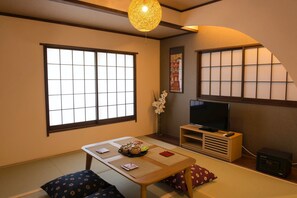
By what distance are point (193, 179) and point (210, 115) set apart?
1.49m

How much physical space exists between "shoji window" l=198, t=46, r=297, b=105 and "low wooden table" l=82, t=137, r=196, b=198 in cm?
196

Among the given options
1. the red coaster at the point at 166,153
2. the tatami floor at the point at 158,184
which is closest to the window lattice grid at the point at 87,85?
the tatami floor at the point at 158,184

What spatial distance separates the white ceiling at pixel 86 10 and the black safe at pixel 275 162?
252 cm

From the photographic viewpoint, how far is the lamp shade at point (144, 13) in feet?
6.80

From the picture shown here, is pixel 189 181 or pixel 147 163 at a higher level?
pixel 147 163

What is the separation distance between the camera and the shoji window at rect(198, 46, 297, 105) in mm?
3291

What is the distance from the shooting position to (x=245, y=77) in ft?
12.1

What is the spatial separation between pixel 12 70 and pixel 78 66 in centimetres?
111

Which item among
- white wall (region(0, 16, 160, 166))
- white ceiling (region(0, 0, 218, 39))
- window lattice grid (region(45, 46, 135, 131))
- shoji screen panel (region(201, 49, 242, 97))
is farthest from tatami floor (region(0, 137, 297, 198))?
white ceiling (region(0, 0, 218, 39))

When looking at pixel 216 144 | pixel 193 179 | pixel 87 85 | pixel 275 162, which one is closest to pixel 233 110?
pixel 216 144

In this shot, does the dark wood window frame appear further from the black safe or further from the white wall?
the black safe

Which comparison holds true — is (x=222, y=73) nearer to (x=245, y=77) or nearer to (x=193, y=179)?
(x=245, y=77)

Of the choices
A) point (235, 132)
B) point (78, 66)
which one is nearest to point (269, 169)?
point (235, 132)

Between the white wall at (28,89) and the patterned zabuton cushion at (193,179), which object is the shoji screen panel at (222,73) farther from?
the white wall at (28,89)
